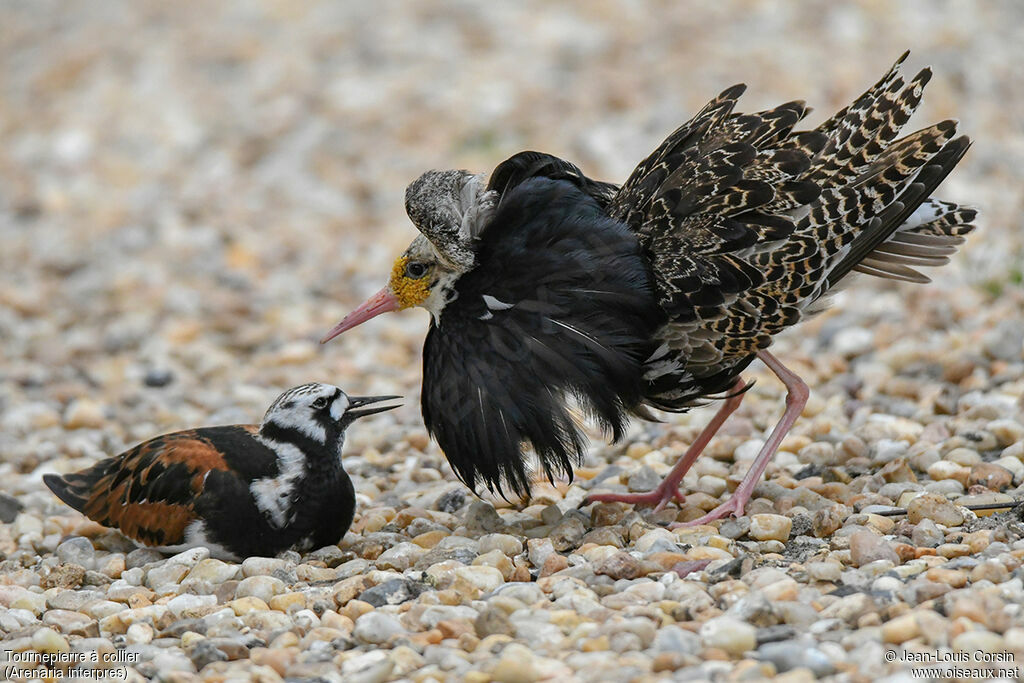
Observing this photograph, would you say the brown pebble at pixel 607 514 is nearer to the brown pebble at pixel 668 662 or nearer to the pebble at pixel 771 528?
the pebble at pixel 771 528

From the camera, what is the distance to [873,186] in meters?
5.15

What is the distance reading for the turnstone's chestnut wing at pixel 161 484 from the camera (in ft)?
17.1

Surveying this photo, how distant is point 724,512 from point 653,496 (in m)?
0.44

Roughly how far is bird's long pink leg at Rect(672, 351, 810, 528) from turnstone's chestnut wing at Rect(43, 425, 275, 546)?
1935 millimetres

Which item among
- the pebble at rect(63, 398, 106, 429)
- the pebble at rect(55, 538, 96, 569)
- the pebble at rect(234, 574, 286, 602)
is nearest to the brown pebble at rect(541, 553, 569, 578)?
the pebble at rect(234, 574, 286, 602)

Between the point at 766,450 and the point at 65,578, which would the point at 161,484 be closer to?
the point at 65,578

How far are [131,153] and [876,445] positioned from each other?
8.00 metres

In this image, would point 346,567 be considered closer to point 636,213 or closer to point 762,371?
point 636,213

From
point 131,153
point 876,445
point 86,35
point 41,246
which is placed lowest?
point 876,445

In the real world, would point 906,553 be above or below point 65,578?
below

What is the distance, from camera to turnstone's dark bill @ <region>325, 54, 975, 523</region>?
500cm

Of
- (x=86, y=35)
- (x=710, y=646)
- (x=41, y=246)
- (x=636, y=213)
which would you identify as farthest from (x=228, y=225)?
(x=710, y=646)

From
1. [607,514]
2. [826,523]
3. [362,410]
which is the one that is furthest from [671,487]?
[362,410]

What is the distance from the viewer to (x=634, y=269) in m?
5.03
